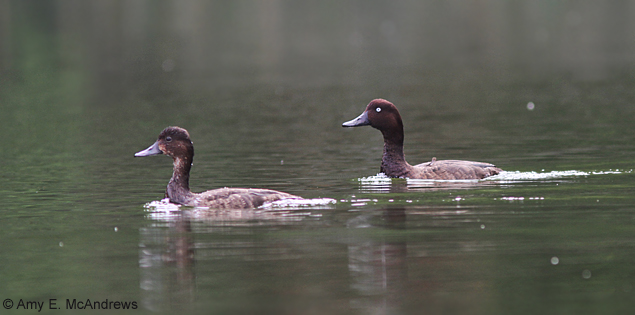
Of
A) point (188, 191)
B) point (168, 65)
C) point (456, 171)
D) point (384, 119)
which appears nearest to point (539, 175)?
point (456, 171)

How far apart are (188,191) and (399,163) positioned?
5.17 metres

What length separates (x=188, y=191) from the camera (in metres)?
15.3

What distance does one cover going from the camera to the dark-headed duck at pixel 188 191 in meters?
14.6

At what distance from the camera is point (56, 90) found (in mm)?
47969

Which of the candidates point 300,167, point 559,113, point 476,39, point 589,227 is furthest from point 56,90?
point 476,39

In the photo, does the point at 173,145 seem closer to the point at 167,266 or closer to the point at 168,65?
the point at 167,266

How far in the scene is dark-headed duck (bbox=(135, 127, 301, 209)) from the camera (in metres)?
14.6

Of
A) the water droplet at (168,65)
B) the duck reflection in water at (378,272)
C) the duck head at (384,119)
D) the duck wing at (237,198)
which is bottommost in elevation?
the duck reflection in water at (378,272)

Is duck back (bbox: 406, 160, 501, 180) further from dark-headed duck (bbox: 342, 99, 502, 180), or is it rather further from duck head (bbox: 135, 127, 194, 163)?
duck head (bbox: 135, 127, 194, 163)

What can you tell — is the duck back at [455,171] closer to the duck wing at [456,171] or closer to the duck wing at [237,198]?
the duck wing at [456,171]

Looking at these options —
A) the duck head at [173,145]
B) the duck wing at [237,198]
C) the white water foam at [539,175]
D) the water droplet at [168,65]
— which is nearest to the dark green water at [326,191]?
the white water foam at [539,175]

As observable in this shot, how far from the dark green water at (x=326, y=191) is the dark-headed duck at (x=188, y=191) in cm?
47

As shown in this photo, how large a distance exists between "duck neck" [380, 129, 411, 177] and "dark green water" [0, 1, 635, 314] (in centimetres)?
50

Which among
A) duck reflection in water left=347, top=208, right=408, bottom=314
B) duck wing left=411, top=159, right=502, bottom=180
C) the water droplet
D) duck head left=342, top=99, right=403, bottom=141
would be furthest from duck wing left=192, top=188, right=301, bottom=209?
the water droplet
